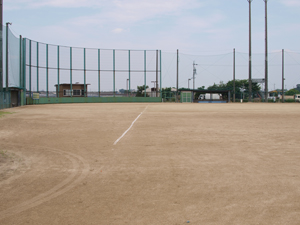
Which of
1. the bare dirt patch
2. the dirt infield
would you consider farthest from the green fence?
the bare dirt patch

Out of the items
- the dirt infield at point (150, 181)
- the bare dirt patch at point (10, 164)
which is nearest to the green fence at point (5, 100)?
the dirt infield at point (150, 181)

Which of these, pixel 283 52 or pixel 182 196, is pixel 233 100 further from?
pixel 182 196

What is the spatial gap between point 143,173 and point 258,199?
212 cm

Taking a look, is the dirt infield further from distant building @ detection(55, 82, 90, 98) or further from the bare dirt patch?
distant building @ detection(55, 82, 90, 98)

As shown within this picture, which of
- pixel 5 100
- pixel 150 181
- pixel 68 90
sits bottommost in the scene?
pixel 150 181

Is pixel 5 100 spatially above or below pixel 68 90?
below

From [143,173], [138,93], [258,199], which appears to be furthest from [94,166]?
[138,93]

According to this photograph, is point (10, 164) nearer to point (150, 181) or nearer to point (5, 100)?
point (150, 181)

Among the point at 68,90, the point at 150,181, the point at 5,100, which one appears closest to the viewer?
the point at 150,181

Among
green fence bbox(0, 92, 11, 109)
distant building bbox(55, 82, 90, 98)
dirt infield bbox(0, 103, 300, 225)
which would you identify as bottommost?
dirt infield bbox(0, 103, 300, 225)

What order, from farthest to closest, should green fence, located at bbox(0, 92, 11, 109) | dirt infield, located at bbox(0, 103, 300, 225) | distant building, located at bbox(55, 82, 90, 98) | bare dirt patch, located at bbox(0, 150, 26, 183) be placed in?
distant building, located at bbox(55, 82, 90, 98)
green fence, located at bbox(0, 92, 11, 109)
bare dirt patch, located at bbox(0, 150, 26, 183)
dirt infield, located at bbox(0, 103, 300, 225)

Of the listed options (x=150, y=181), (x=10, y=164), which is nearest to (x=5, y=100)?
(x=10, y=164)

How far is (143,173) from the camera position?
5594 mm

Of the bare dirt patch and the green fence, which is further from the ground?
the green fence
